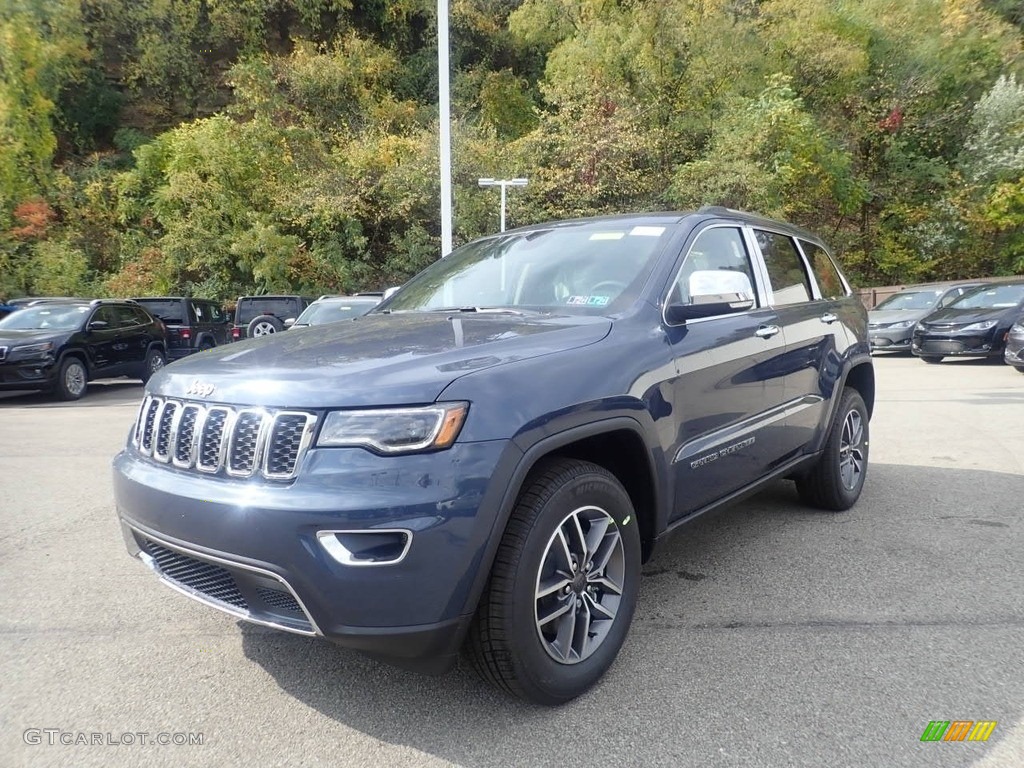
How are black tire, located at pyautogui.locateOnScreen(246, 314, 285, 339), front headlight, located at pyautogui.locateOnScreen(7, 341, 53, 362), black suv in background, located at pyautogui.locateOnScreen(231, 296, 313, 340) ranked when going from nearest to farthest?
front headlight, located at pyautogui.locateOnScreen(7, 341, 53, 362) < black tire, located at pyautogui.locateOnScreen(246, 314, 285, 339) < black suv in background, located at pyautogui.locateOnScreen(231, 296, 313, 340)

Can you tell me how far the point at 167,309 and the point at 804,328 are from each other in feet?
49.8

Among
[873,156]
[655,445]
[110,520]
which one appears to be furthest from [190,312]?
[873,156]

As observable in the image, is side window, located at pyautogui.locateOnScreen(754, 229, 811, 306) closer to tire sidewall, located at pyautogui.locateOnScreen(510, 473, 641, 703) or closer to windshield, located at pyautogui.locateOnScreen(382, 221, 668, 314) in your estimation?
windshield, located at pyautogui.locateOnScreen(382, 221, 668, 314)

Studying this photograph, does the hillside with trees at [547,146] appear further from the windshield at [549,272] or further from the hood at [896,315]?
the windshield at [549,272]

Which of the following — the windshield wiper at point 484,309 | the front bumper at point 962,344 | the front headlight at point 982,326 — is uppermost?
the windshield wiper at point 484,309

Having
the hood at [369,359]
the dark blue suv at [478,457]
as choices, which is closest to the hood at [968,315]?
the dark blue suv at [478,457]

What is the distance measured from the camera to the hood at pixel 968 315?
13469mm

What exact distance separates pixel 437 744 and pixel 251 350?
153 cm

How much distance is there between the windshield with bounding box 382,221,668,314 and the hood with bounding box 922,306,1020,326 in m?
12.9

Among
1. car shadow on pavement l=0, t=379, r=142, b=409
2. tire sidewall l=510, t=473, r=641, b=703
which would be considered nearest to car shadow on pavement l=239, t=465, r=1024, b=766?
tire sidewall l=510, t=473, r=641, b=703

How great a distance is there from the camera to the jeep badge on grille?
7.63 ft

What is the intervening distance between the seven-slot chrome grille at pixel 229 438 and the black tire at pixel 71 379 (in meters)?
9.99

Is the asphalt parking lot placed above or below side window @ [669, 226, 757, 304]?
below

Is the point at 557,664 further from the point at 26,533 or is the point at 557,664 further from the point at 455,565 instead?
the point at 26,533
